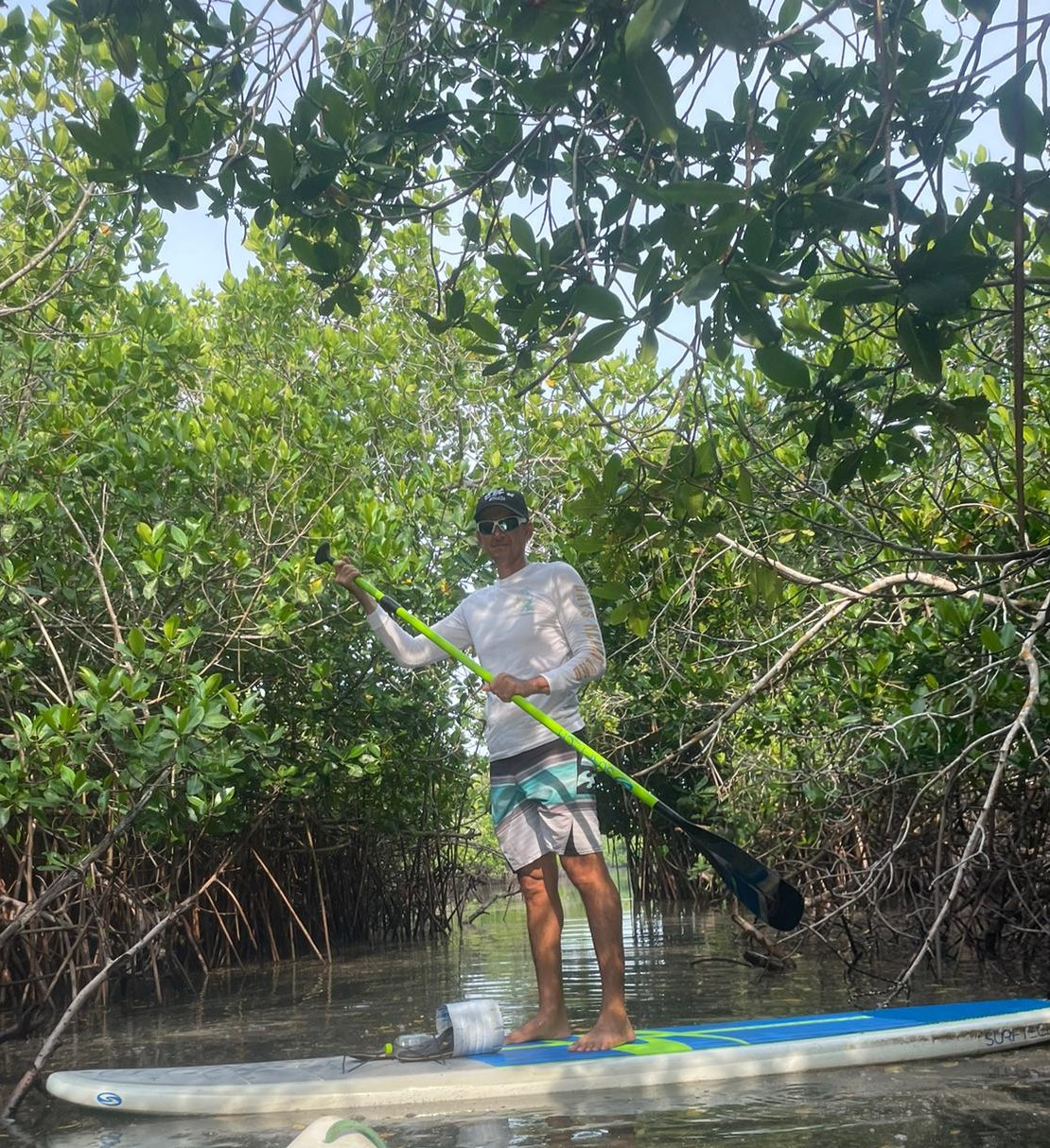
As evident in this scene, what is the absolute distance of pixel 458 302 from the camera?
2.80 metres

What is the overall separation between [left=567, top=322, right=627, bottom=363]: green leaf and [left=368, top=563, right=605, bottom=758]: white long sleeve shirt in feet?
5.58

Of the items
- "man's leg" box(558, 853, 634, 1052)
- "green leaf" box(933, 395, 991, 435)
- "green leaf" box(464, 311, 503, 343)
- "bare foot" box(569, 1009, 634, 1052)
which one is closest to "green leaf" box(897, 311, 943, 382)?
"green leaf" box(933, 395, 991, 435)

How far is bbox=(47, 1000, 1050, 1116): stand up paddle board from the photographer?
3.07 meters

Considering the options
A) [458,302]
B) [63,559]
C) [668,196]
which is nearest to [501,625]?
[458,302]

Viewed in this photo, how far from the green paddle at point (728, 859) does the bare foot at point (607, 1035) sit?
1.68 ft

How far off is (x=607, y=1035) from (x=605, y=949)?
22cm

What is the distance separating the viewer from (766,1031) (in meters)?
3.56

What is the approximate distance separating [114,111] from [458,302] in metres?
0.86

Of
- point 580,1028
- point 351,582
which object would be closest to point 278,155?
point 351,582

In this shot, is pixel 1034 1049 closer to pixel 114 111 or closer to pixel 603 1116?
pixel 603 1116

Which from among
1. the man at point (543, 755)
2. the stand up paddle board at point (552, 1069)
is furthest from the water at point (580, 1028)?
the man at point (543, 755)

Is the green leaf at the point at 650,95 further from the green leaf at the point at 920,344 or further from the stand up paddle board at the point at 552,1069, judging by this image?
the stand up paddle board at the point at 552,1069

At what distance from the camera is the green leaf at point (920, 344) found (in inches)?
75.8

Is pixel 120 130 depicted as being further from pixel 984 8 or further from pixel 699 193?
pixel 984 8
